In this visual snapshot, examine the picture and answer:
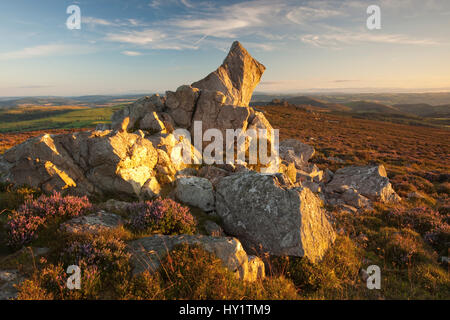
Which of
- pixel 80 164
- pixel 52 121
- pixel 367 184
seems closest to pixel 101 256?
pixel 80 164

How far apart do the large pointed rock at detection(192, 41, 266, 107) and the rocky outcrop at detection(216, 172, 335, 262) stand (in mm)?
18007

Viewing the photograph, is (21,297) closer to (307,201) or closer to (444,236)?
(307,201)

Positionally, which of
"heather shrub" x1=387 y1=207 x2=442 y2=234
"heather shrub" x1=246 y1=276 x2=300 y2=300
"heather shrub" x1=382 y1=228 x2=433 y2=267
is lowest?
"heather shrub" x1=387 y1=207 x2=442 y2=234

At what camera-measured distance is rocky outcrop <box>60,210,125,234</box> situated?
6301 mm

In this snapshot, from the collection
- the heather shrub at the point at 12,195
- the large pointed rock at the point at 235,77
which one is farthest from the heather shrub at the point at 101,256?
the large pointed rock at the point at 235,77

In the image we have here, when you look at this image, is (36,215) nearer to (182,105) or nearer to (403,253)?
(403,253)

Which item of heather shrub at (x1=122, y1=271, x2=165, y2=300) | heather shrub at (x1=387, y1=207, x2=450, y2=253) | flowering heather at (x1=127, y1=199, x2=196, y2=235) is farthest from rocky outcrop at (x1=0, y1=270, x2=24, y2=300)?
heather shrub at (x1=387, y1=207, x2=450, y2=253)

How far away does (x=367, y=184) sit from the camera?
1967 centimetres

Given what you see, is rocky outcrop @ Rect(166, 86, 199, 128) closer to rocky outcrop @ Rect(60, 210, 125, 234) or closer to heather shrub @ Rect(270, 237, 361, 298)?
rocky outcrop @ Rect(60, 210, 125, 234)

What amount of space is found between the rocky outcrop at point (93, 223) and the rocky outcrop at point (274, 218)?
13.7ft

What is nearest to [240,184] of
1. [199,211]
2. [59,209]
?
[199,211]

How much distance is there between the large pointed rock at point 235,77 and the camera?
85.3 ft

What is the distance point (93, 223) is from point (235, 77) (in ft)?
82.9
